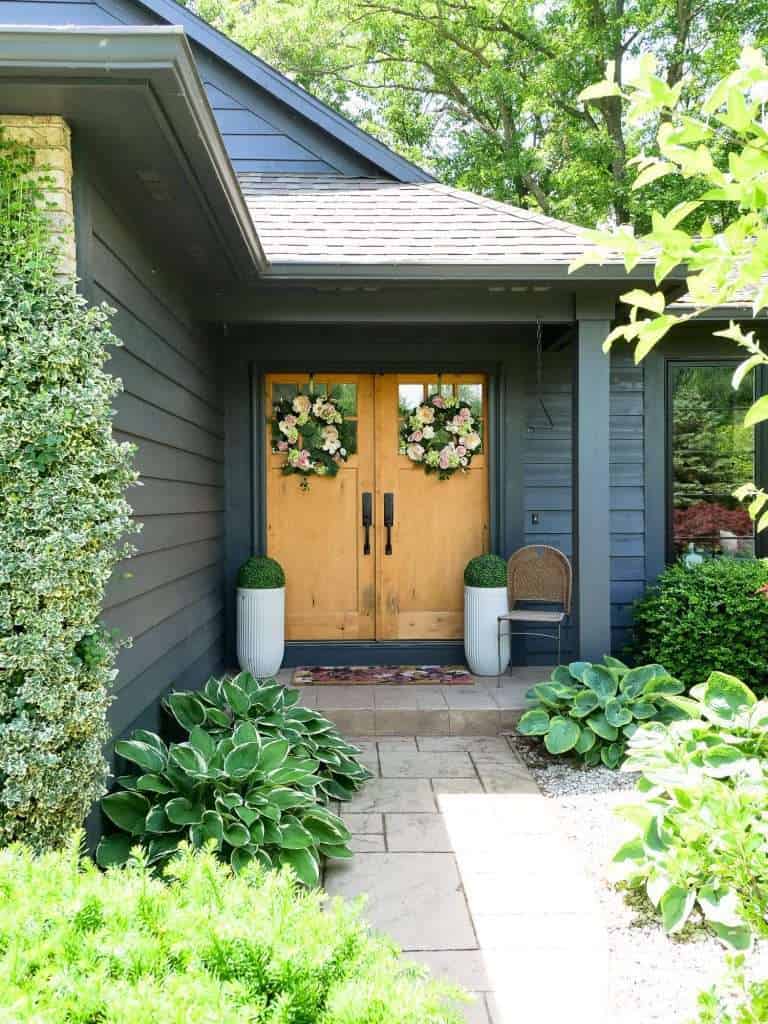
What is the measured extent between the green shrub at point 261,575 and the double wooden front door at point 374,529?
17.2 inches

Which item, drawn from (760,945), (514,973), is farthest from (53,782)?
(760,945)

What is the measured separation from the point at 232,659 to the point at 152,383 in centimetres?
254

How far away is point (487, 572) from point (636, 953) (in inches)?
120

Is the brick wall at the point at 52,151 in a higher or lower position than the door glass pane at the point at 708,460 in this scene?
higher

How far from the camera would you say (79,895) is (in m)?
1.58

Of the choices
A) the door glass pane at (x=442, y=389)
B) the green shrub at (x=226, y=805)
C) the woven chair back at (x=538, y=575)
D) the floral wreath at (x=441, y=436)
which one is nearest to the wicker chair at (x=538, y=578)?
the woven chair back at (x=538, y=575)

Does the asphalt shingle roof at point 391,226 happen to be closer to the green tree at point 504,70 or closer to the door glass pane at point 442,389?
the door glass pane at point 442,389

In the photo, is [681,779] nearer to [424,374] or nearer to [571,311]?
[571,311]

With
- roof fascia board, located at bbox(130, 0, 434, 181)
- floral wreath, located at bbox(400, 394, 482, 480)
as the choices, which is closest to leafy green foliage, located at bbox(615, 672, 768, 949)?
floral wreath, located at bbox(400, 394, 482, 480)

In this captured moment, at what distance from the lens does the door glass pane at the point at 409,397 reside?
592cm

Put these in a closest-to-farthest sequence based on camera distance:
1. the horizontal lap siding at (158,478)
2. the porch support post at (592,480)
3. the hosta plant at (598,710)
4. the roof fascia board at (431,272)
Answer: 1. the horizontal lap siding at (158,478)
2. the hosta plant at (598,710)
3. the roof fascia board at (431,272)
4. the porch support post at (592,480)

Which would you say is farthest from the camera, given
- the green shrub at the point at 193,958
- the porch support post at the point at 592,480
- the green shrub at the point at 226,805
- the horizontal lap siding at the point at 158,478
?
the porch support post at the point at 592,480

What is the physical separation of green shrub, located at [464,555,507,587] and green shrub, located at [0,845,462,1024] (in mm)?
3813

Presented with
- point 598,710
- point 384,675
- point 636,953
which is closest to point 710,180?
point 636,953
